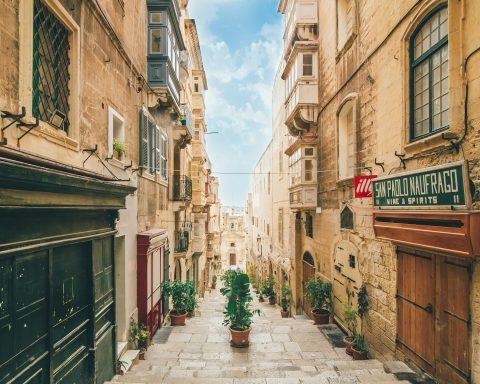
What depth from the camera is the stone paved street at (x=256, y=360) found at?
5781mm

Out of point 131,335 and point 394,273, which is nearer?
point 394,273

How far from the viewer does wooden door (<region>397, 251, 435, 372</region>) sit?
18.9 ft

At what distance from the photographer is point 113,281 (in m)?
6.02

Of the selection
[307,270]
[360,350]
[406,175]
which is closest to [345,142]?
[406,175]

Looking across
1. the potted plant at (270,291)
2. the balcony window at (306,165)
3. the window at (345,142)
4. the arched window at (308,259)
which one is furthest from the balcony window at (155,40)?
the potted plant at (270,291)

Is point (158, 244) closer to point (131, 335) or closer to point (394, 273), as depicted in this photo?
point (131, 335)

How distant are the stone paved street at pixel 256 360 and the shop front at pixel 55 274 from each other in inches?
52.6

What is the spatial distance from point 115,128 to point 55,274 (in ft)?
14.7

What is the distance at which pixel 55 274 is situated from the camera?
4.15 m

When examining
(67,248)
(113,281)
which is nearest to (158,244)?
(113,281)

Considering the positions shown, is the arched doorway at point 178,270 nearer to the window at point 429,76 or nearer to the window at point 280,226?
the window at point 280,226

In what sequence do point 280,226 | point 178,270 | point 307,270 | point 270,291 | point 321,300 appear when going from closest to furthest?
point 321,300 < point 307,270 < point 178,270 < point 270,291 < point 280,226

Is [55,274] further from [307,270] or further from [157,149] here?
[307,270]

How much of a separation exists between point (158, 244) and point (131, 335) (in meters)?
2.82
